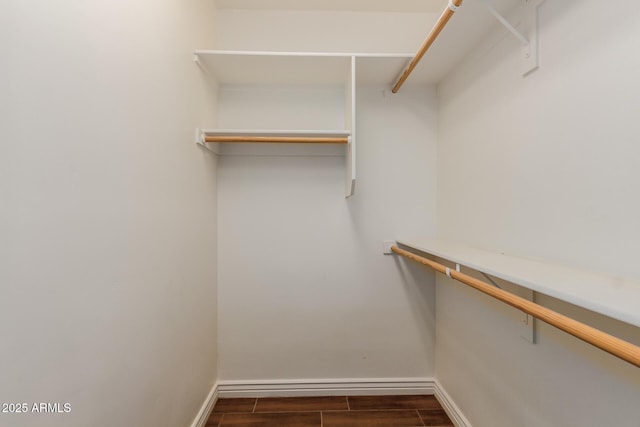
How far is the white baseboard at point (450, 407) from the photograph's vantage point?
160 centimetres

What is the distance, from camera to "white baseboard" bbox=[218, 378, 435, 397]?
1.92 metres

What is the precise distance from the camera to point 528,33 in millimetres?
1107

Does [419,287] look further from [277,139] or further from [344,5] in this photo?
[344,5]

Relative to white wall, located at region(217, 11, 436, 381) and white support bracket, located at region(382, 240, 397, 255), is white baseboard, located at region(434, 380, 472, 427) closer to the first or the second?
white wall, located at region(217, 11, 436, 381)

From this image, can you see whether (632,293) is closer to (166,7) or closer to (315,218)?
(315,218)

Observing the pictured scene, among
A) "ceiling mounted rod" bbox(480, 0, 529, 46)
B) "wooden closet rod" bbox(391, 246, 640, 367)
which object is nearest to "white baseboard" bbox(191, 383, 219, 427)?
→ "wooden closet rod" bbox(391, 246, 640, 367)

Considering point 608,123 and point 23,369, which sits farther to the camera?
point 608,123

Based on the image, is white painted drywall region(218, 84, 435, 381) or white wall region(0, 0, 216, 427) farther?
white painted drywall region(218, 84, 435, 381)

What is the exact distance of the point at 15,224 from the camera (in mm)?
611

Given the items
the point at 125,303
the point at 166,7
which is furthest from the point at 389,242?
the point at 166,7

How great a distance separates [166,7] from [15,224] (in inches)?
41.7

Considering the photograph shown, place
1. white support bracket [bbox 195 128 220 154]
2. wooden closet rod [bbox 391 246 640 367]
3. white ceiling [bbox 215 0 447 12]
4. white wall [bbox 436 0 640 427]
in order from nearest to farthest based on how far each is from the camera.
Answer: wooden closet rod [bbox 391 246 640 367] → white wall [bbox 436 0 640 427] → white support bracket [bbox 195 128 220 154] → white ceiling [bbox 215 0 447 12]

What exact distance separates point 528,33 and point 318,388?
2.14 metres

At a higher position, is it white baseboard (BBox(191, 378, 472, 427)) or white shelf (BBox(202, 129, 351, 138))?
white shelf (BBox(202, 129, 351, 138))
